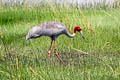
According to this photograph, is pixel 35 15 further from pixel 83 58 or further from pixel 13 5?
pixel 83 58

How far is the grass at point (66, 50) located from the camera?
4348 mm

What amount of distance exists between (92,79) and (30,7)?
6.80 m

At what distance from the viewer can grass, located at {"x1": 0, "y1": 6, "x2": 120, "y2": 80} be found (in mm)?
4348

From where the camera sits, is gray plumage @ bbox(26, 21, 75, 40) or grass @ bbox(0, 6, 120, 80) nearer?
grass @ bbox(0, 6, 120, 80)

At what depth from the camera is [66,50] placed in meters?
6.69

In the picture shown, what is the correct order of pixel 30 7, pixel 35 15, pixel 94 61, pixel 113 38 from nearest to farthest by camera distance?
pixel 94 61, pixel 113 38, pixel 35 15, pixel 30 7

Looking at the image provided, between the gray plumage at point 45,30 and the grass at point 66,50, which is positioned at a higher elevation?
the gray plumage at point 45,30

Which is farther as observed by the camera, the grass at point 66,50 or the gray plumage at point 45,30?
the gray plumage at point 45,30

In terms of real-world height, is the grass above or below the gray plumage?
below

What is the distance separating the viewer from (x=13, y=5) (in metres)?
11.8

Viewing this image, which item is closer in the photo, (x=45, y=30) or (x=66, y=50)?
(x=45, y=30)

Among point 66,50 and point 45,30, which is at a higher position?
point 45,30

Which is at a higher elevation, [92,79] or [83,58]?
[92,79]

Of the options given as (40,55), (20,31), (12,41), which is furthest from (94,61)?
(20,31)
